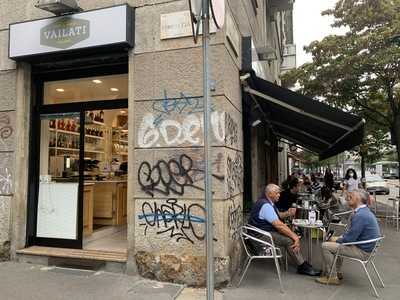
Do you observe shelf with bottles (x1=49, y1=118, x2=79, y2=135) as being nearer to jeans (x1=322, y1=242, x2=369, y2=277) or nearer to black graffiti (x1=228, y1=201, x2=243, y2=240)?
black graffiti (x1=228, y1=201, x2=243, y2=240)

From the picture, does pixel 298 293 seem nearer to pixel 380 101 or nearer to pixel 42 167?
pixel 42 167

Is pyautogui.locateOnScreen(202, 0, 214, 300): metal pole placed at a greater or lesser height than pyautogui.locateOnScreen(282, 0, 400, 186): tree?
lesser

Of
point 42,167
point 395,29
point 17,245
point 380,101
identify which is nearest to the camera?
point 17,245

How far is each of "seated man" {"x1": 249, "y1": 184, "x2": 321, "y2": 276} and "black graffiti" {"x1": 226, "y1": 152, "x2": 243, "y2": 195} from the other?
1.57 ft

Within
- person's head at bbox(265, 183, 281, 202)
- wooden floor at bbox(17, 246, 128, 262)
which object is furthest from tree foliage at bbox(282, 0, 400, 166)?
wooden floor at bbox(17, 246, 128, 262)

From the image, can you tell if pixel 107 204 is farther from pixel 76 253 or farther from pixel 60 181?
pixel 76 253

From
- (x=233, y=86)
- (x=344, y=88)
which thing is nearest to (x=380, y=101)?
(x=344, y=88)

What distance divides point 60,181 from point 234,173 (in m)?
2.97

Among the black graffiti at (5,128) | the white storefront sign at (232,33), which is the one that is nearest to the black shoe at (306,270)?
the white storefront sign at (232,33)

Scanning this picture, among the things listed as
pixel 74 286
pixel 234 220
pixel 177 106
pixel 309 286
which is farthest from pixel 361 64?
pixel 74 286

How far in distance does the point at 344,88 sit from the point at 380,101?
210 centimetres

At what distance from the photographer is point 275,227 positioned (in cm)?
495

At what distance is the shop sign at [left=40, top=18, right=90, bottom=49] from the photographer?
5.14 metres

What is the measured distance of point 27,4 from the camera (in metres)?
5.70
